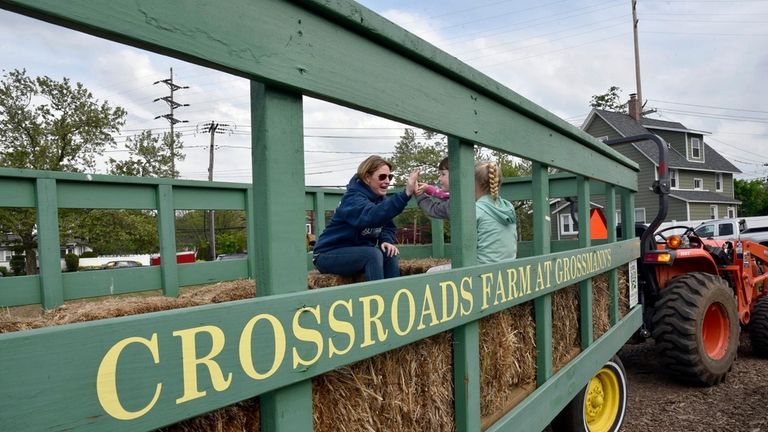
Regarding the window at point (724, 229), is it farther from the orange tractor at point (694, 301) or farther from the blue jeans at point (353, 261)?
the blue jeans at point (353, 261)

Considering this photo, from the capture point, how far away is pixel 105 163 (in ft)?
73.6

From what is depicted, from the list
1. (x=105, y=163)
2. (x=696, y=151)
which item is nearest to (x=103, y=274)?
(x=105, y=163)

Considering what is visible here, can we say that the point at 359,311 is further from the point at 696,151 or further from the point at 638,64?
the point at 696,151

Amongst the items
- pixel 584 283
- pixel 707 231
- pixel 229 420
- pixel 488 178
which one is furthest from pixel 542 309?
pixel 707 231

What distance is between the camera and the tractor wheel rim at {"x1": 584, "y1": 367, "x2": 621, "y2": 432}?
136 inches

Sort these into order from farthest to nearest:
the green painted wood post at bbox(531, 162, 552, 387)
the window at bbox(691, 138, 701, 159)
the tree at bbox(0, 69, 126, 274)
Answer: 1. the window at bbox(691, 138, 701, 159)
2. the tree at bbox(0, 69, 126, 274)
3. the green painted wood post at bbox(531, 162, 552, 387)

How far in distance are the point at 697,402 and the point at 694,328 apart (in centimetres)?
61

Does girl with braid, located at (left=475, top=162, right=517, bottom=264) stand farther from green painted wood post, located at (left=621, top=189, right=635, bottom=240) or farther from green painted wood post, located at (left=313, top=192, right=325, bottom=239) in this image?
green painted wood post, located at (left=313, top=192, right=325, bottom=239)

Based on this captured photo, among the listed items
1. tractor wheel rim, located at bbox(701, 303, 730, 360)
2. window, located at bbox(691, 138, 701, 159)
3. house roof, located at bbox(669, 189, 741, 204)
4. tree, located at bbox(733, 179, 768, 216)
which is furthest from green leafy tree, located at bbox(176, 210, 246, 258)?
tree, located at bbox(733, 179, 768, 216)

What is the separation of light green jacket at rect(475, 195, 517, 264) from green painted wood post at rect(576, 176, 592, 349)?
1.65ft

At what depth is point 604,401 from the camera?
12.0 feet

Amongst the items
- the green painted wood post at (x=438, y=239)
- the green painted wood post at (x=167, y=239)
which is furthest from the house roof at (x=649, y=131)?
the green painted wood post at (x=167, y=239)

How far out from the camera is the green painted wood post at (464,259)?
1.84 metres

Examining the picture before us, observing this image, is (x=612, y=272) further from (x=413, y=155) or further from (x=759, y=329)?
(x=413, y=155)
